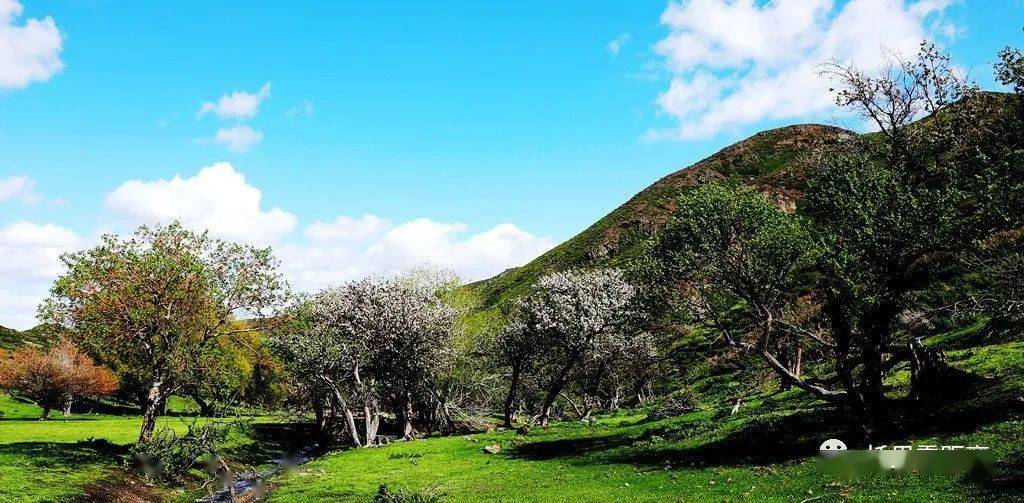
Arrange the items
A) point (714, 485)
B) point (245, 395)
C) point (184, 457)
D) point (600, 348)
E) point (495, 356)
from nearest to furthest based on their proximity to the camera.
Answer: point (714, 485) → point (184, 457) → point (600, 348) → point (495, 356) → point (245, 395)

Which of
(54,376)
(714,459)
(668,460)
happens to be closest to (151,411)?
(668,460)

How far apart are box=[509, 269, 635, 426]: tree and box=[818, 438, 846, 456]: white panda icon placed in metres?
29.8

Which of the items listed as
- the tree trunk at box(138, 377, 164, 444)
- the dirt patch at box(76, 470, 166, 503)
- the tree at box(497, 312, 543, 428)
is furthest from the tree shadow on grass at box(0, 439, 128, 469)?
the tree at box(497, 312, 543, 428)

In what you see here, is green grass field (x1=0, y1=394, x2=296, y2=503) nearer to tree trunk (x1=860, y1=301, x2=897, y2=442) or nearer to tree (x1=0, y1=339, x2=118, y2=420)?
tree (x1=0, y1=339, x2=118, y2=420)

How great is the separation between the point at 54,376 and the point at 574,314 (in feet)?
276

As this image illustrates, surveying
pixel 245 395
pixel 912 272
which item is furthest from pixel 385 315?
pixel 245 395

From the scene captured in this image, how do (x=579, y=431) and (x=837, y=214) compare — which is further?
(x=579, y=431)

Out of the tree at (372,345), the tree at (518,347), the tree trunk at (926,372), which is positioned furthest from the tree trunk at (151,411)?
the tree trunk at (926,372)

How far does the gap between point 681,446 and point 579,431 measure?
61.1 feet

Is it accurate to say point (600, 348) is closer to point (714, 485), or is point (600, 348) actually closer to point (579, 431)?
point (579, 431)

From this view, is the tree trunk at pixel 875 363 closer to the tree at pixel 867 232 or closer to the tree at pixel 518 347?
the tree at pixel 867 232

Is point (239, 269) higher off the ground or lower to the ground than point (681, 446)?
higher

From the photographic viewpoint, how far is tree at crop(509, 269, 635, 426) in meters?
58.8

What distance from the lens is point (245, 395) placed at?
105m
